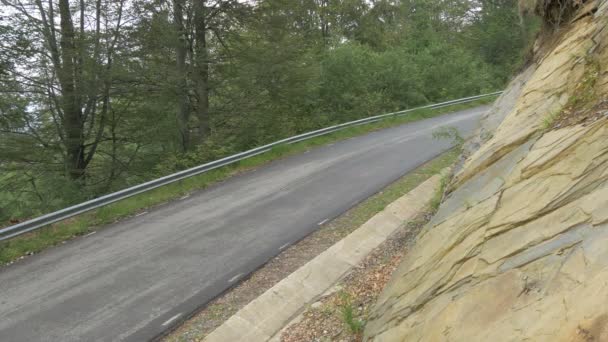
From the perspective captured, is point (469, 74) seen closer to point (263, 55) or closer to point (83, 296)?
point (263, 55)

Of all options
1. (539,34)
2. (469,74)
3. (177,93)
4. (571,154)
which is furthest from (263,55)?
(469,74)

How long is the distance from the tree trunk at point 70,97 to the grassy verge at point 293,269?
930cm

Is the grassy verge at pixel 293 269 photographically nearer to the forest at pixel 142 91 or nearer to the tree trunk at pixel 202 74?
the forest at pixel 142 91

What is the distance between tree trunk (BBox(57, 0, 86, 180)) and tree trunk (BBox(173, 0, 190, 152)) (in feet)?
9.94

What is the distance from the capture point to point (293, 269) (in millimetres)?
6664

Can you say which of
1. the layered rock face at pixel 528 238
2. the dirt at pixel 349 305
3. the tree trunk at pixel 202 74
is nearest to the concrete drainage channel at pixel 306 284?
the dirt at pixel 349 305

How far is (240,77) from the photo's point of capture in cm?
1586

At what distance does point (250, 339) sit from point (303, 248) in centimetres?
→ 246

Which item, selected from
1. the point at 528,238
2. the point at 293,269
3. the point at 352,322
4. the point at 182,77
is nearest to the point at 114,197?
the point at 293,269

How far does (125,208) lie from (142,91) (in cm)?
563

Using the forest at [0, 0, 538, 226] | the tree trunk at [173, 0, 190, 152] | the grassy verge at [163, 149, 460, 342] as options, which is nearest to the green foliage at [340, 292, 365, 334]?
the grassy verge at [163, 149, 460, 342]

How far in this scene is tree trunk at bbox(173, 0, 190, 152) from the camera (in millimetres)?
14617

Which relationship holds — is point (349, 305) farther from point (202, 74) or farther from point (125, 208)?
point (202, 74)

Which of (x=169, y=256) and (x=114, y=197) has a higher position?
(x=114, y=197)
